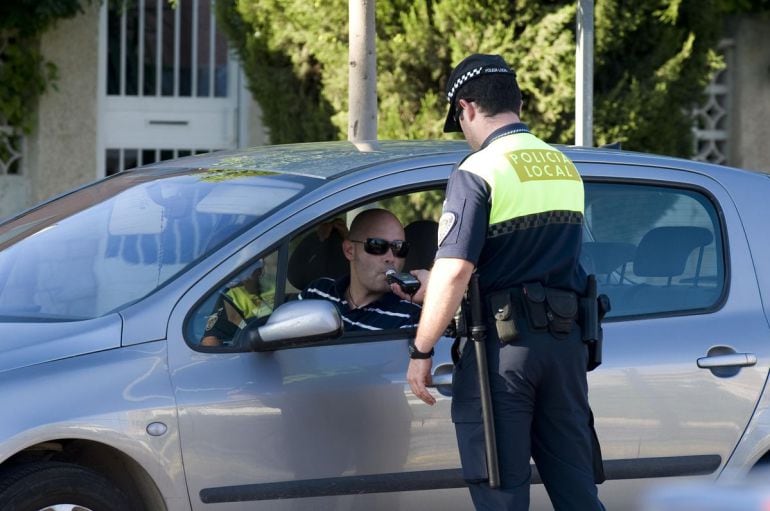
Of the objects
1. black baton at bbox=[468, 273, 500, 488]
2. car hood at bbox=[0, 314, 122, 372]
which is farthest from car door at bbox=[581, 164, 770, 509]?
car hood at bbox=[0, 314, 122, 372]

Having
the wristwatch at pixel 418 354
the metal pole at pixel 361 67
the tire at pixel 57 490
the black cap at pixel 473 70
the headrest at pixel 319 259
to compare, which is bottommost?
the tire at pixel 57 490

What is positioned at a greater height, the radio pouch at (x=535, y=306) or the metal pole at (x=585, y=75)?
the metal pole at (x=585, y=75)

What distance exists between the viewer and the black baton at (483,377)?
11.4 ft

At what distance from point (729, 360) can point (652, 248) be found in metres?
0.43

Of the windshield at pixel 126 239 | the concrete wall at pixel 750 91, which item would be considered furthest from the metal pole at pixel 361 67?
the concrete wall at pixel 750 91

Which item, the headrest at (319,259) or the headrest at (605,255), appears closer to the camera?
the headrest at (605,255)

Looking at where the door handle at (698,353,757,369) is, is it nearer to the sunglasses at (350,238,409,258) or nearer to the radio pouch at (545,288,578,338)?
the radio pouch at (545,288,578,338)

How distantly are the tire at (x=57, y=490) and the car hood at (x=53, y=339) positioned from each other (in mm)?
283

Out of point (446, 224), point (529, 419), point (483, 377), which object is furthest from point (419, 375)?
point (446, 224)

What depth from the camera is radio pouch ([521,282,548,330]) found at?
3.50 meters

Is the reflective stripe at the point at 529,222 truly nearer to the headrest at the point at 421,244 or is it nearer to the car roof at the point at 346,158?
the car roof at the point at 346,158

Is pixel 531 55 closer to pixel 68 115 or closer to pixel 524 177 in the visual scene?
pixel 68 115

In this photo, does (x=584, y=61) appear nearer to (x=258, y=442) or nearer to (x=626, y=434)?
(x=626, y=434)

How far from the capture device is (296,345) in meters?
3.80
